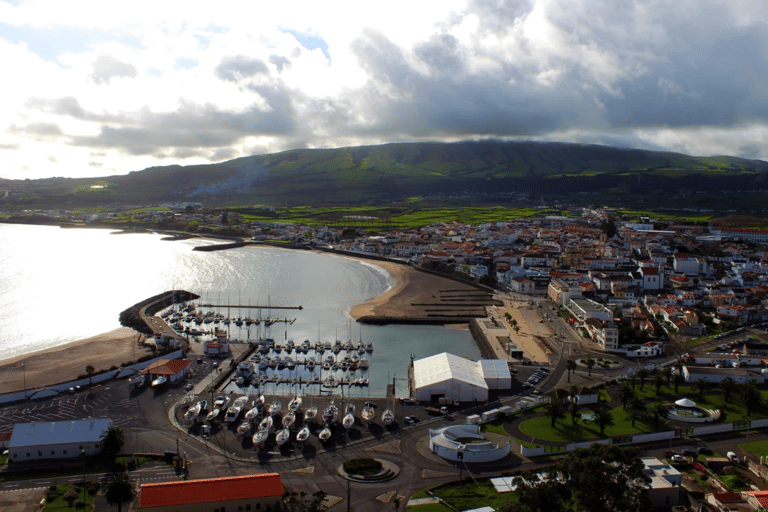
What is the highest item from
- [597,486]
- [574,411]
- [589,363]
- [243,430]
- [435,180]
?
[435,180]

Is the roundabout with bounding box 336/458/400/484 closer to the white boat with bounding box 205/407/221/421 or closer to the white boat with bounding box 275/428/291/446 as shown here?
the white boat with bounding box 275/428/291/446

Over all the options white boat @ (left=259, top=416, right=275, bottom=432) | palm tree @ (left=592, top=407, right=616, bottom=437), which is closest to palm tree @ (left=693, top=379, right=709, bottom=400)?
palm tree @ (left=592, top=407, right=616, bottom=437)

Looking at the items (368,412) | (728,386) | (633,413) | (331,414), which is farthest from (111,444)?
(728,386)

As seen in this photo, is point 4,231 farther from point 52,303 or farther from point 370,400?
point 370,400

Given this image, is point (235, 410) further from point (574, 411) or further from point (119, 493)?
point (574, 411)

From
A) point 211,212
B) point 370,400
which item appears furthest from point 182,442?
point 211,212

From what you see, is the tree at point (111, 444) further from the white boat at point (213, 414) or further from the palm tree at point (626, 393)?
the palm tree at point (626, 393)
